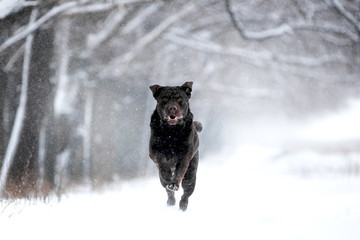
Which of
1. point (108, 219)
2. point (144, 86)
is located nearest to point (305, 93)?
point (144, 86)

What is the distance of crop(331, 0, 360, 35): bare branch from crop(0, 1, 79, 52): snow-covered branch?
26.3ft

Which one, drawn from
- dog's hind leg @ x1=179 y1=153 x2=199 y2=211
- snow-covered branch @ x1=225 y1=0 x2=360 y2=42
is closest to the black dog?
dog's hind leg @ x1=179 y1=153 x2=199 y2=211

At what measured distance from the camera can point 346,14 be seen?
1301 cm

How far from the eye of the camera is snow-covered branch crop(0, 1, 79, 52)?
1037 cm

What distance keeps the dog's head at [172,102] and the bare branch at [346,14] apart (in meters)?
9.66

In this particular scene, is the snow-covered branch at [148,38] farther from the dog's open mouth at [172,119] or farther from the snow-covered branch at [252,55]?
the dog's open mouth at [172,119]

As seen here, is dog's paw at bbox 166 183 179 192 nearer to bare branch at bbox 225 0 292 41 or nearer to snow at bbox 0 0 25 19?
snow at bbox 0 0 25 19

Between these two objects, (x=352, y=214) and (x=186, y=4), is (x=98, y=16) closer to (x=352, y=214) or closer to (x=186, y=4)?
(x=186, y=4)

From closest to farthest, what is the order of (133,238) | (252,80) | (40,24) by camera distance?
(133,238)
(40,24)
(252,80)

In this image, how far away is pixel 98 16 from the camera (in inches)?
471

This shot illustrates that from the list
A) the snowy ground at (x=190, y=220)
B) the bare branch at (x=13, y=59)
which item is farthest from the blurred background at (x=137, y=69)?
the snowy ground at (x=190, y=220)

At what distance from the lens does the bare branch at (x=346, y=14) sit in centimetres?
1293

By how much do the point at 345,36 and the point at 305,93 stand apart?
11.4 feet

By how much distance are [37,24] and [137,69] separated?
13.3 feet
